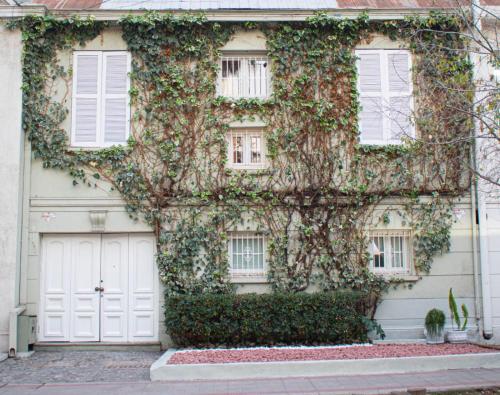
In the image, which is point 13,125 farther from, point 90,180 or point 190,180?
point 190,180

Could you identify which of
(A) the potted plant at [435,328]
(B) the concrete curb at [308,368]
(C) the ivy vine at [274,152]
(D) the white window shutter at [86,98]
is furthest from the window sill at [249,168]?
(A) the potted plant at [435,328]

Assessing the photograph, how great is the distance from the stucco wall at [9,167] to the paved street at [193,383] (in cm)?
174

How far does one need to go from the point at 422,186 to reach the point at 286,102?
134 inches

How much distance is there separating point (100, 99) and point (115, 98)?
0.32 meters

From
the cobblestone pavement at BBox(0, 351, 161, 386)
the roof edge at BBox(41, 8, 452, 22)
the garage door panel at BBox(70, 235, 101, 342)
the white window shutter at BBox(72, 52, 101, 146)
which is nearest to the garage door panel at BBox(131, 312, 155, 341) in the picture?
the cobblestone pavement at BBox(0, 351, 161, 386)

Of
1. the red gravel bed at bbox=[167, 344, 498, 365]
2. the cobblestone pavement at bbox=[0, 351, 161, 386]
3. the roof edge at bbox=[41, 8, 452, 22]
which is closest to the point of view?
the cobblestone pavement at bbox=[0, 351, 161, 386]

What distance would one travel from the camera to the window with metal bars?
11844mm

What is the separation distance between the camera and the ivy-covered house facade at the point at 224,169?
37.8 feet

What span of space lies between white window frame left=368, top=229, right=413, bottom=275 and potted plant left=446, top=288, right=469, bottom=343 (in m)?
1.04

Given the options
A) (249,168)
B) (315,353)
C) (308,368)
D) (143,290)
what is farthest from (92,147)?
(308,368)

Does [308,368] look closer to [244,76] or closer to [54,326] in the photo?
[54,326]

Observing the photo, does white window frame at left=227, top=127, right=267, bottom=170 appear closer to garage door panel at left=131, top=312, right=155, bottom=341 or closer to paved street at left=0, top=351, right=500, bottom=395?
garage door panel at left=131, top=312, right=155, bottom=341

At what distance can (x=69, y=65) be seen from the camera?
38.9 feet

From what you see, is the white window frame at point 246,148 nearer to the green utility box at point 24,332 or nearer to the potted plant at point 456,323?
the potted plant at point 456,323
